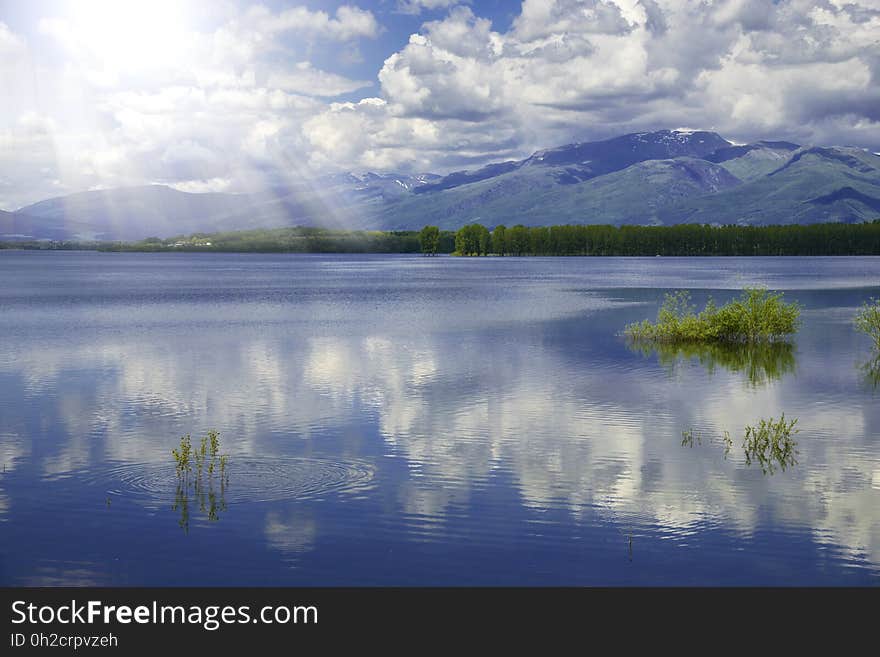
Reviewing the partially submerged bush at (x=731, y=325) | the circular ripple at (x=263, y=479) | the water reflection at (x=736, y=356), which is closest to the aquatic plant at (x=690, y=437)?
the circular ripple at (x=263, y=479)

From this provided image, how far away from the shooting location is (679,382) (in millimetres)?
38469

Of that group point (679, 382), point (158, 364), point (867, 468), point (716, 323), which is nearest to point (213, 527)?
point (867, 468)

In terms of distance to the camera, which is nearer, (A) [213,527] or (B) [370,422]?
(A) [213,527]

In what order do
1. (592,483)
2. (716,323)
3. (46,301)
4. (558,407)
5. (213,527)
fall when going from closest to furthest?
(213,527), (592,483), (558,407), (716,323), (46,301)

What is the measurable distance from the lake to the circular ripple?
94mm

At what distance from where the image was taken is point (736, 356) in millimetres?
47875


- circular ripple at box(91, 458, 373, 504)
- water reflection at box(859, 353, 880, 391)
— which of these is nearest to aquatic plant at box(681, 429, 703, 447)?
circular ripple at box(91, 458, 373, 504)

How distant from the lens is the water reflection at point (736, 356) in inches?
1660

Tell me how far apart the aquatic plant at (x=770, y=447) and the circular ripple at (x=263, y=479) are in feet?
34.5

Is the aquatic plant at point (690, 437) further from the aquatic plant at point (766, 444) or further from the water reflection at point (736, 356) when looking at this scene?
the water reflection at point (736, 356)

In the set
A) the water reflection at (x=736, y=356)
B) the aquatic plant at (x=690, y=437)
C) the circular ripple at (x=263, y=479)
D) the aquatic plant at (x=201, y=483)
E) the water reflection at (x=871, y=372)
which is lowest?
the water reflection at (x=871, y=372)

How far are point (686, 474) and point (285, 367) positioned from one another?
973 inches

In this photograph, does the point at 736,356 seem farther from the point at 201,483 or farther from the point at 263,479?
the point at 201,483
